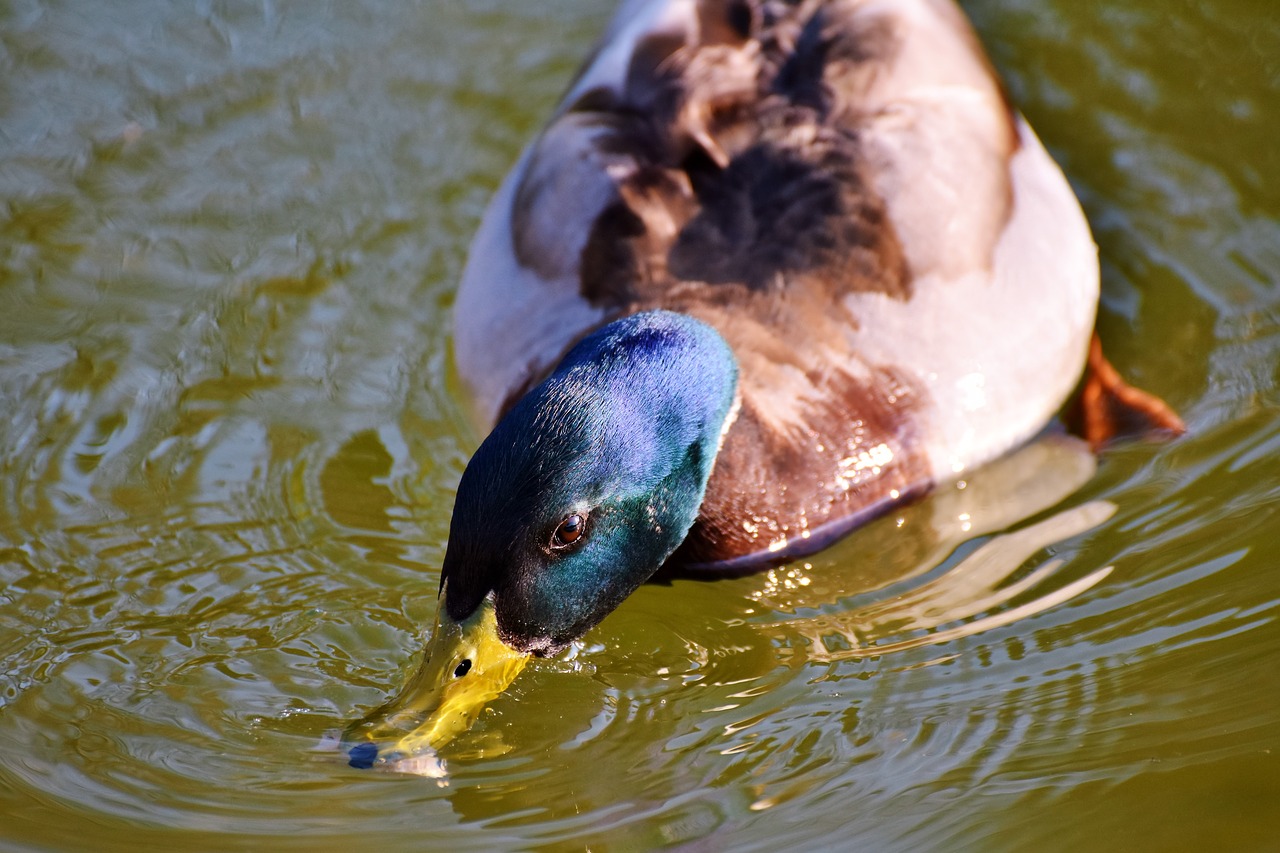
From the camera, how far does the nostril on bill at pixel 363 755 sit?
339cm

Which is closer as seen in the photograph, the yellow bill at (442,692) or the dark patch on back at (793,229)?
the yellow bill at (442,692)

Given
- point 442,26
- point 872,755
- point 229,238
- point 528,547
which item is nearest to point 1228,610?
point 872,755

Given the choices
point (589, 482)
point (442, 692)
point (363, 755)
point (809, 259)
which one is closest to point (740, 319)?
point (809, 259)

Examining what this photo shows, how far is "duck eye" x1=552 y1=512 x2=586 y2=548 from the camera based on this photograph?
3.37m

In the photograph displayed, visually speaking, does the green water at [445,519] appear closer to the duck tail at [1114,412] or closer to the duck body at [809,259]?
the duck tail at [1114,412]

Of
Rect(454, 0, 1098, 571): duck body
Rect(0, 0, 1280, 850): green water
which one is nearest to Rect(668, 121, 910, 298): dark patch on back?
Rect(454, 0, 1098, 571): duck body

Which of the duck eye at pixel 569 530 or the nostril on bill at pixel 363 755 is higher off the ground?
the duck eye at pixel 569 530

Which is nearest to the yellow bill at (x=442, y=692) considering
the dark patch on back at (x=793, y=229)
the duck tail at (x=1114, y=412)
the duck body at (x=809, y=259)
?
the duck body at (x=809, y=259)

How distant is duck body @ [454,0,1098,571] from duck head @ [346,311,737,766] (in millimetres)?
366

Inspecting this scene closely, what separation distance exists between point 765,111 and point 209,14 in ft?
9.62

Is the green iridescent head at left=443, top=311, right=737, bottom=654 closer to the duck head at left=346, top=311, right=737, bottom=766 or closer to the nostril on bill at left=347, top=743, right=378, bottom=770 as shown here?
the duck head at left=346, top=311, right=737, bottom=766

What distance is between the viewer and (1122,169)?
18.2 feet

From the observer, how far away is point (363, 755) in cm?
340

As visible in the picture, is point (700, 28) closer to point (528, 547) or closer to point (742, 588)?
point (742, 588)
